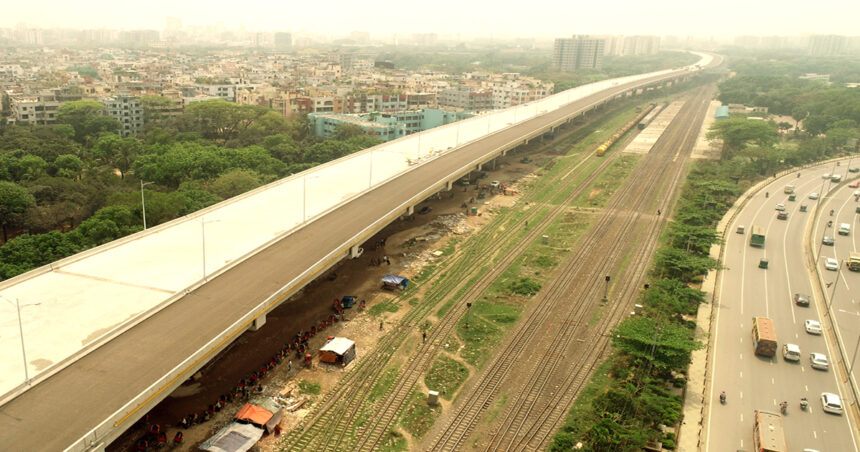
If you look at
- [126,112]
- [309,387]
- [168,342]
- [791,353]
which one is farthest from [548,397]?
[126,112]

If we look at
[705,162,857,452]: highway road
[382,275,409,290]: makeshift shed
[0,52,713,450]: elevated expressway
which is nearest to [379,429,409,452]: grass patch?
[0,52,713,450]: elevated expressway

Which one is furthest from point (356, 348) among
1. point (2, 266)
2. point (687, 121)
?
point (687, 121)

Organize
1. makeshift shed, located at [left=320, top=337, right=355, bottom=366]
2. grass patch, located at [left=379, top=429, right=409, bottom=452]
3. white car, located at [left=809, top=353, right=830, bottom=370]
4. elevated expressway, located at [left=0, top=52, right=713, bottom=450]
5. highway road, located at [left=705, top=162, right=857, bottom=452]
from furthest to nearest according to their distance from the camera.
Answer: white car, located at [left=809, top=353, right=830, bottom=370]
makeshift shed, located at [left=320, top=337, right=355, bottom=366]
highway road, located at [left=705, top=162, right=857, bottom=452]
grass patch, located at [left=379, top=429, right=409, bottom=452]
elevated expressway, located at [left=0, top=52, right=713, bottom=450]

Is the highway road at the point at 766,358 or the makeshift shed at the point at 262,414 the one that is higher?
the highway road at the point at 766,358

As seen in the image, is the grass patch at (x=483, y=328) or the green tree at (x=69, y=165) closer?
the grass patch at (x=483, y=328)

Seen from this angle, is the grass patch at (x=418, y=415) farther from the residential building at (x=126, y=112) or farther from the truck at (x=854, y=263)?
the residential building at (x=126, y=112)

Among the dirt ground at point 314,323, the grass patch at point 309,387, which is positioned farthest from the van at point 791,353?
the grass patch at point 309,387

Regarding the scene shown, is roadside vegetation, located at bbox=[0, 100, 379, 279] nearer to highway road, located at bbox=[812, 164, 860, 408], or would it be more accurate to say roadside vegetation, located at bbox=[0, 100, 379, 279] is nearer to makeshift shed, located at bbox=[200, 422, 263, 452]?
makeshift shed, located at bbox=[200, 422, 263, 452]
